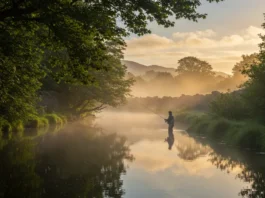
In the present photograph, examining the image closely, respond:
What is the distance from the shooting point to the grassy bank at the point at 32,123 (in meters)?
29.1

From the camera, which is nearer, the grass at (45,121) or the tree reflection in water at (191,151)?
the tree reflection in water at (191,151)

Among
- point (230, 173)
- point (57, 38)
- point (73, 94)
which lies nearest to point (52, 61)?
point (57, 38)

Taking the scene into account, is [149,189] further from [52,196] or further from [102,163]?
[102,163]

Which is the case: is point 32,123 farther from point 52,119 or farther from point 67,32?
point 67,32

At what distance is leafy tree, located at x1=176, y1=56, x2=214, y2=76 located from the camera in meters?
155

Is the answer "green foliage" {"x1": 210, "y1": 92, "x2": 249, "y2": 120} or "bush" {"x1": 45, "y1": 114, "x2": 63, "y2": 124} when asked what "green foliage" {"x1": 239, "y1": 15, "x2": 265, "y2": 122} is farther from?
"bush" {"x1": 45, "y1": 114, "x2": 63, "y2": 124}

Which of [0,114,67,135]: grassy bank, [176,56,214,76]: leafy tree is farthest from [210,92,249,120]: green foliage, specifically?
[176,56,214,76]: leafy tree

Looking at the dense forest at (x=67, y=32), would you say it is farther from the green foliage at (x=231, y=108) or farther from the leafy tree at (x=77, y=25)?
the green foliage at (x=231, y=108)

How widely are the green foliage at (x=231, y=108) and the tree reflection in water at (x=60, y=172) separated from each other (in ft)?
44.0

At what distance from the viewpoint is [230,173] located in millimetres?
14172

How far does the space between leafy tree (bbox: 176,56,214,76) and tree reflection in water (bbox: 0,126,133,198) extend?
138m

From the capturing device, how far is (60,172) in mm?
13336

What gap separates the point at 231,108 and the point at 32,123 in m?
20.2

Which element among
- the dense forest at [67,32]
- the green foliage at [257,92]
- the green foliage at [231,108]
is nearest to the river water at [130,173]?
the dense forest at [67,32]
